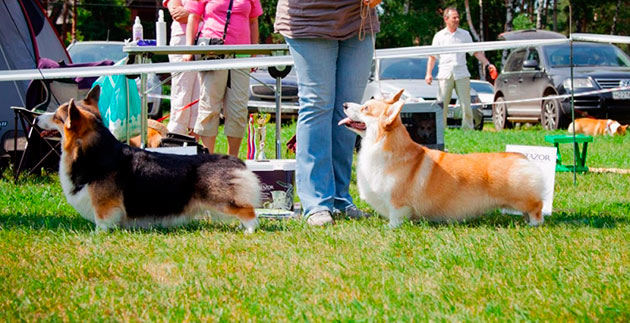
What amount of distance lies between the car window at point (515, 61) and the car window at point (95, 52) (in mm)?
7258

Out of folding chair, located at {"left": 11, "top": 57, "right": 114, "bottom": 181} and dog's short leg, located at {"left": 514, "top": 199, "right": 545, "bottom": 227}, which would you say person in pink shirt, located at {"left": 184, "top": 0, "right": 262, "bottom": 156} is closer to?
folding chair, located at {"left": 11, "top": 57, "right": 114, "bottom": 181}

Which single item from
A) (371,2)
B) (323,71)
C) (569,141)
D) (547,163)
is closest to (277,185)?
(323,71)

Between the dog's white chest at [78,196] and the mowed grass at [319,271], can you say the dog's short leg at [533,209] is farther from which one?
the dog's white chest at [78,196]


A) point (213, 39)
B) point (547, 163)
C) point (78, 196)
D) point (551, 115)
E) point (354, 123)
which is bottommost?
point (78, 196)

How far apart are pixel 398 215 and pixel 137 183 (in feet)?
4.70

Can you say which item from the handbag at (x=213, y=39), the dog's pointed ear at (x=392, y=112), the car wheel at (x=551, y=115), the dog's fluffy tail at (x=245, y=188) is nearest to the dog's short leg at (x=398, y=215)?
the dog's pointed ear at (x=392, y=112)

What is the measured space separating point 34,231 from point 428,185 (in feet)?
7.01

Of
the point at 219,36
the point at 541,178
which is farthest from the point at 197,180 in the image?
the point at 219,36

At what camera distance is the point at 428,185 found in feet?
13.5

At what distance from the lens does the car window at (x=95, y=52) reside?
39.9ft

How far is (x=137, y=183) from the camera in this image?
12.9 feet

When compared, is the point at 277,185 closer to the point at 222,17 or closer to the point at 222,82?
the point at 222,82

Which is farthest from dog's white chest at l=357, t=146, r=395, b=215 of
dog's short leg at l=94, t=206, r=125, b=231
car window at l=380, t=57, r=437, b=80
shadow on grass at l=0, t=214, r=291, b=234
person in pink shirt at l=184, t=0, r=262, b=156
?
car window at l=380, t=57, r=437, b=80

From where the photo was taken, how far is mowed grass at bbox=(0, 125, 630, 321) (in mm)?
2602
